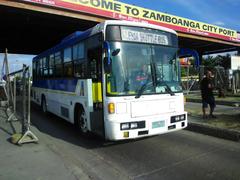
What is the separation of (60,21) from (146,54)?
14.0m

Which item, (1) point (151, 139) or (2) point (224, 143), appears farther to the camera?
(1) point (151, 139)

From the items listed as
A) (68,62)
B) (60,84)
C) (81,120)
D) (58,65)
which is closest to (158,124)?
(81,120)

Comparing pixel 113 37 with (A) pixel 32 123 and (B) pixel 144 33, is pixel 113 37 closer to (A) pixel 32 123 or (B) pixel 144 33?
(B) pixel 144 33

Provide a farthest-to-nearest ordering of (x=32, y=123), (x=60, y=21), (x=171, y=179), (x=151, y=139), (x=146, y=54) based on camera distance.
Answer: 1. (x=60, y=21)
2. (x=32, y=123)
3. (x=151, y=139)
4. (x=146, y=54)
5. (x=171, y=179)

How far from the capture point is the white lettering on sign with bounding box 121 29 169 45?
673cm

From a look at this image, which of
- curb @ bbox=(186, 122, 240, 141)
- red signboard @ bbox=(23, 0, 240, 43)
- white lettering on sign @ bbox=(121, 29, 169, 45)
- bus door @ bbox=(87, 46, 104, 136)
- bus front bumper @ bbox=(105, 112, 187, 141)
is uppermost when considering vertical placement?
red signboard @ bbox=(23, 0, 240, 43)

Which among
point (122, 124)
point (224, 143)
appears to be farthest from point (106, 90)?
point (224, 143)

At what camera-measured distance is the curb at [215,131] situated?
24.7ft

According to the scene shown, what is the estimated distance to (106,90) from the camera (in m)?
6.47

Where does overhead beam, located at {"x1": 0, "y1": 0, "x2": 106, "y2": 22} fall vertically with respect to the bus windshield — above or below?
above

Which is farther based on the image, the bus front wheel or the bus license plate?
the bus front wheel

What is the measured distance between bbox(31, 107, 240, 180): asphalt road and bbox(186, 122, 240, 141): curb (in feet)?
0.76

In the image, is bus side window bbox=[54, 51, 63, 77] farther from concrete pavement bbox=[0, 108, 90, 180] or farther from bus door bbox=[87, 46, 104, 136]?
concrete pavement bbox=[0, 108, 90, 180]

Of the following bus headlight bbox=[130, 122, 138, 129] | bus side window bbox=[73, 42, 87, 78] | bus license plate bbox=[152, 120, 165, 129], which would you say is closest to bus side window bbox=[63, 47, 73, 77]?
bus side window bbox=[73, 42, 87, 78]
